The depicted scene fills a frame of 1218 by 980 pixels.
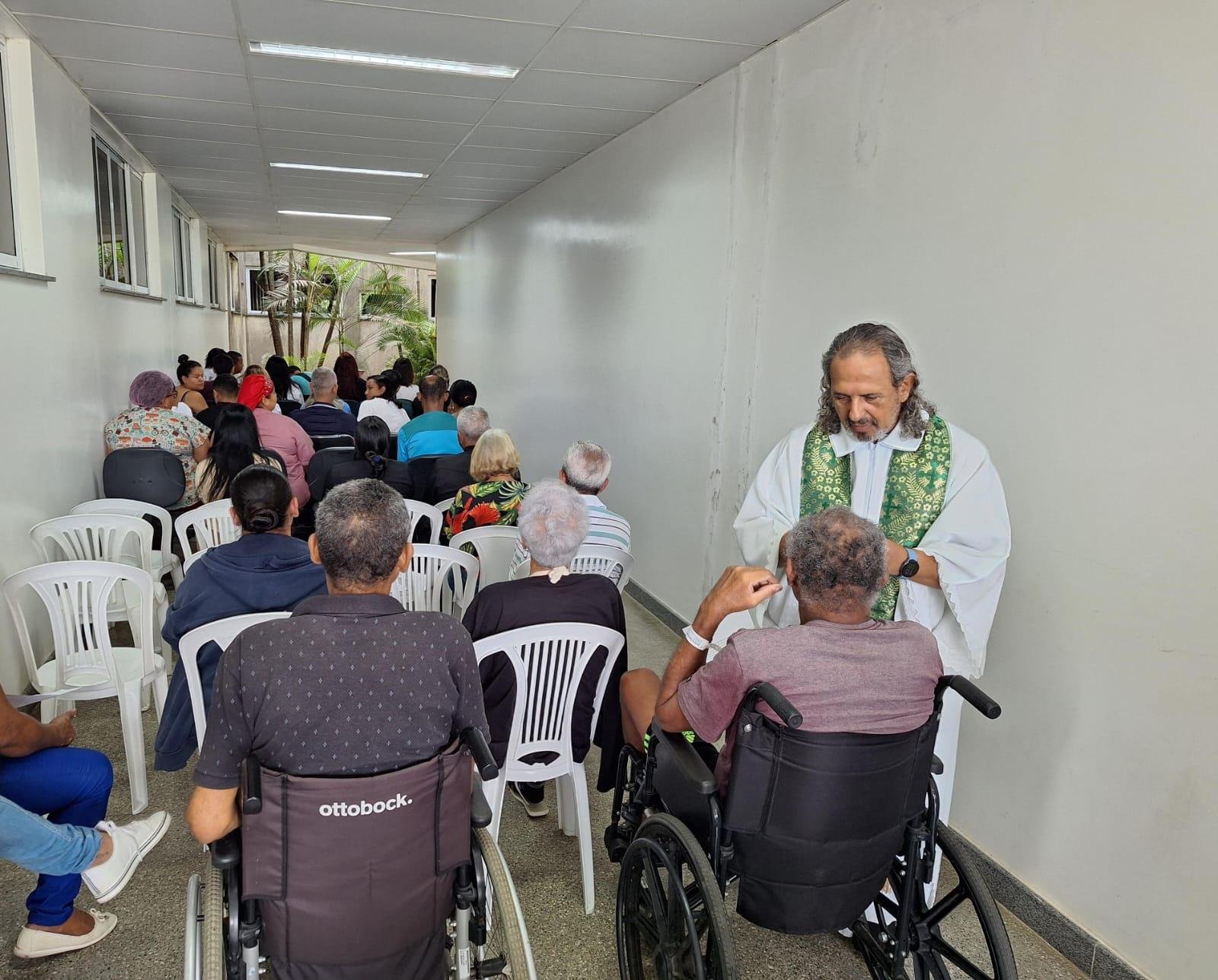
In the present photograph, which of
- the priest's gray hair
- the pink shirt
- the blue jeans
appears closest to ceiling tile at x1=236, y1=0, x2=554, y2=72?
the pink shirt

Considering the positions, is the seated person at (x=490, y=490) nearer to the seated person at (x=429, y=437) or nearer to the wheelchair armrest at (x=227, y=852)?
the seated person at (x=429, y=437)

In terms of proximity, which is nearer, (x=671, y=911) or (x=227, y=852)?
(x=227, y=852)

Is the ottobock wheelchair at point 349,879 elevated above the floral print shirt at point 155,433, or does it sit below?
below

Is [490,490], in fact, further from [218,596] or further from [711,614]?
[711,614]

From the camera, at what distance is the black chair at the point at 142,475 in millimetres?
4320

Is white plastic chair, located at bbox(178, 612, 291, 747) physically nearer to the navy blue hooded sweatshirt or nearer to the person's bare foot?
the navy blue hooded sweatshirt

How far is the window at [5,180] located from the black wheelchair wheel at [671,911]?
3641 mm

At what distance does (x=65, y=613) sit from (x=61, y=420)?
1.79 m

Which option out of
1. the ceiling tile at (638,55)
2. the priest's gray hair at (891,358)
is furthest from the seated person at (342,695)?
the ceiling tile at (638,55)

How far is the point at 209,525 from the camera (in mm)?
3562

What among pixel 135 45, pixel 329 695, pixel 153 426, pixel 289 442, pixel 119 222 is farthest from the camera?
pixel 119 222

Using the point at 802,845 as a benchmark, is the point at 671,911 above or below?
below

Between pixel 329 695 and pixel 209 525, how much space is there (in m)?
2.48

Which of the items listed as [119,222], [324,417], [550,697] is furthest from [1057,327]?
[119,222]
